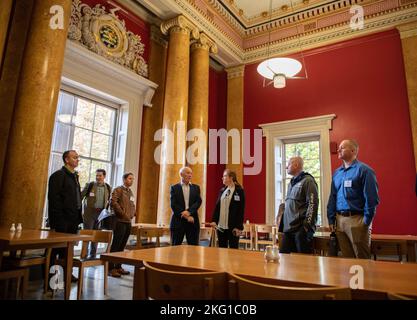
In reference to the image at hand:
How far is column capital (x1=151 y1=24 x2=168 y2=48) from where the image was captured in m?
6.14

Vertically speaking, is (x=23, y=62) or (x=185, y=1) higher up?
(x=185, y=1)

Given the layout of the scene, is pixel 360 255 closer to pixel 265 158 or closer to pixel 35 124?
pixel 35 124

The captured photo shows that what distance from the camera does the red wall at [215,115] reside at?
7.27m

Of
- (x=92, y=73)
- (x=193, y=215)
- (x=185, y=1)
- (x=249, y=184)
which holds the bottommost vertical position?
(x=193, y=215)

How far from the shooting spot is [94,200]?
4617mm

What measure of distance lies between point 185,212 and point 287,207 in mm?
1350

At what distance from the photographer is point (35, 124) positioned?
11.4 feet

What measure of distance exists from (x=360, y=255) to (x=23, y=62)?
4.15 metres

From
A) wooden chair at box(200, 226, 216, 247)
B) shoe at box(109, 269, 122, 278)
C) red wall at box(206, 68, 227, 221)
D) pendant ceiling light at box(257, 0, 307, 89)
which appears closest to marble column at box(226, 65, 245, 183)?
red wall at box(206, 68, 227, 221)

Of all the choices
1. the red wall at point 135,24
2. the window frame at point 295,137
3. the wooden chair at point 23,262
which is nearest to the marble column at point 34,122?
the wooden chair at point 23,262

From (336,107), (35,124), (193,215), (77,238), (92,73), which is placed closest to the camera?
(77,238)

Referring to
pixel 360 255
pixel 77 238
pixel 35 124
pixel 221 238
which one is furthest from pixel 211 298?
pixel 35 124

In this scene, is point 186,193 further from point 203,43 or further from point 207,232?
point 203,43

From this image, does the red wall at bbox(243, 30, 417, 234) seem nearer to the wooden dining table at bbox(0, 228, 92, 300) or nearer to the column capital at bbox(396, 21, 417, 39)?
the column capital at bbox(396, 21, 417, 39)
